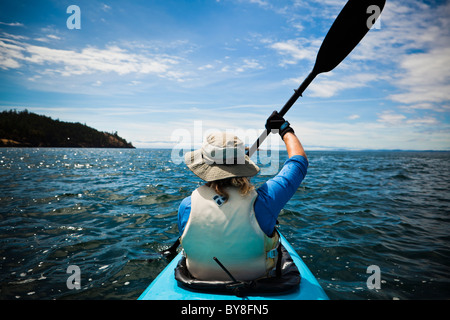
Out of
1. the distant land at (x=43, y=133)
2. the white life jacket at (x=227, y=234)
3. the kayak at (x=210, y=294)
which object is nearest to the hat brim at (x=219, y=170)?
the white life jacket at (x=227, y=234)

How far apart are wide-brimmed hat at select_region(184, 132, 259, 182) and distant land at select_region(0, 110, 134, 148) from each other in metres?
115

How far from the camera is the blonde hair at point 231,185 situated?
186cm

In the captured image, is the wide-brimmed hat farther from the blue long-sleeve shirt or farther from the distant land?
the distant land

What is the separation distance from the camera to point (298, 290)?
230 cm

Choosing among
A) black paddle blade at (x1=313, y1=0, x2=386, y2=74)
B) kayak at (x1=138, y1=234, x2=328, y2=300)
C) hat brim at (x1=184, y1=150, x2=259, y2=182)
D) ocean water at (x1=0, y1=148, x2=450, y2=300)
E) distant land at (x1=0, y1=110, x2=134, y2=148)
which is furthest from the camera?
distant land at (x1=0, y1=110, x2=134, y2=148)

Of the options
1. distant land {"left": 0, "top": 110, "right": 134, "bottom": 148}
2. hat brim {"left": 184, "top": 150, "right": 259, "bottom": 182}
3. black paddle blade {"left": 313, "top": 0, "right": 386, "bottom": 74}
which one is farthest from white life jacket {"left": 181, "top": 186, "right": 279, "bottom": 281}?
distant land {"left": 0, "top": 110, "right": 134, "bottom": 148}

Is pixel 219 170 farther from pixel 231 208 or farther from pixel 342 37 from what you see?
pixel 342 37

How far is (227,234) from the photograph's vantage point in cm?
186

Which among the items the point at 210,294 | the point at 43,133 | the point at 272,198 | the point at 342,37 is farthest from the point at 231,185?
the point at 43,133

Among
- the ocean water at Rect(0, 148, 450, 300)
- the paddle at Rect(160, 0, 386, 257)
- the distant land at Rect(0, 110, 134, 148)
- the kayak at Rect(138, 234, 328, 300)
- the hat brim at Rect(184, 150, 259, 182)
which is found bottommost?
the ocean water at Rect(0, 148, 450, 300)

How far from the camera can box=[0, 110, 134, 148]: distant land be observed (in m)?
87.4

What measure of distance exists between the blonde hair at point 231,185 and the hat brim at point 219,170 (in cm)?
9

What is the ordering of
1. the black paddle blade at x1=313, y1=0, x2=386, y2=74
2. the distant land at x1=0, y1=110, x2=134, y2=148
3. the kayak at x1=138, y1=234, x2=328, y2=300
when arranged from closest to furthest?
the kayak at x1=138, y1=234, x2=328, y2=300 → the black paddle blade at x1=313, y1=0, x2=386, y2=74 → the distant land at x1=0, y1=110, x2=134, y2=148
